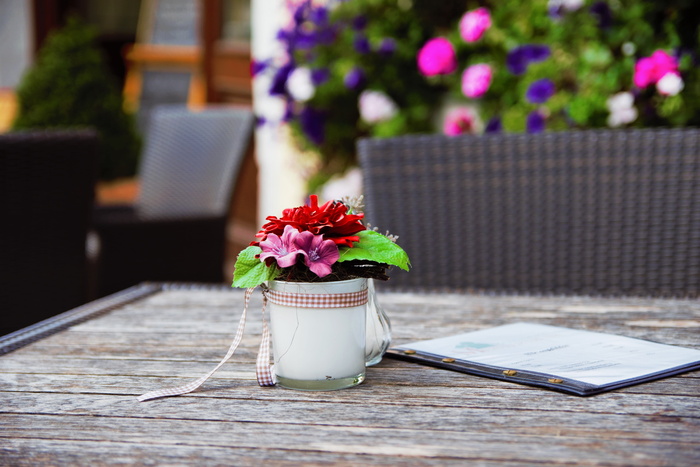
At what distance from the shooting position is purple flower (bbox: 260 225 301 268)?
35.3 inches

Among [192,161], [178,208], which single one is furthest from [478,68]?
[178,208]

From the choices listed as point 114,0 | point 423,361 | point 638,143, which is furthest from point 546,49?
point 114,0

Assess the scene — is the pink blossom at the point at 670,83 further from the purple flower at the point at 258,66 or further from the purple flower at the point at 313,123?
the purple flower at the point at 258,66

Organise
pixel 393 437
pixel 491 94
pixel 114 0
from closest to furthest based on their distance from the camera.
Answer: pixel 393 437, pixel 491 94, pixel 114 0

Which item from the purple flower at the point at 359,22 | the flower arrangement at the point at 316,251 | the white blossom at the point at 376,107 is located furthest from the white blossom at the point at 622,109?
the flower arrangement at the point at 316,251

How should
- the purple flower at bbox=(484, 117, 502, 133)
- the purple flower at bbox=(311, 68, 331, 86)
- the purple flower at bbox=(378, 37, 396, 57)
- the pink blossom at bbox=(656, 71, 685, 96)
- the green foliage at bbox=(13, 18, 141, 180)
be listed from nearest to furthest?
the pink blossom at bbox=(656, 71, 685, 96) < the purple flower at bbox=(484, 117, 502, 133) < the purple flower at bbox=(378, 37, 396, 57) < the purple flower at bbox=(311, 68, 331, 86) < the green foliage at bbox=(13, 18, 141, 180)

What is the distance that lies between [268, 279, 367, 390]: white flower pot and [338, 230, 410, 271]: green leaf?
0.03 meters

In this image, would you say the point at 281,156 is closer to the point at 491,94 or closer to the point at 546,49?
the point at 491,94

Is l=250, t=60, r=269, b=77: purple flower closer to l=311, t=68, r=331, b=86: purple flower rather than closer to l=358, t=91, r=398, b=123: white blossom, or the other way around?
l=311, t=68, r=331, b=86: purple flower

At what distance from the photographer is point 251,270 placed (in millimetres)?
927

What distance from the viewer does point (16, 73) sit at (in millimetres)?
9289

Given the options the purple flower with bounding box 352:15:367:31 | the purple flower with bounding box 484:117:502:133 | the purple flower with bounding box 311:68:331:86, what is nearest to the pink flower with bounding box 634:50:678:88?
the purple flower with bounding box 484:117:502:133

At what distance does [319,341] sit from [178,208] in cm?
236

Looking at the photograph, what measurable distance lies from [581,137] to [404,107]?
2.11 metres
